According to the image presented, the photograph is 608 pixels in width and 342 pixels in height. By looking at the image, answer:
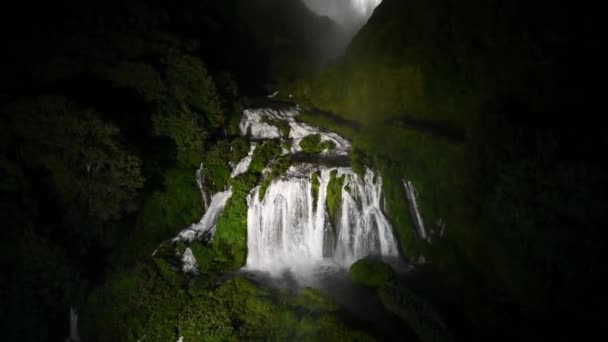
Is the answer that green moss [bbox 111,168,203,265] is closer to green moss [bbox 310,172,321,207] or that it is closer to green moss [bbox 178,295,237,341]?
green moss [bbox 178,295,237,341]

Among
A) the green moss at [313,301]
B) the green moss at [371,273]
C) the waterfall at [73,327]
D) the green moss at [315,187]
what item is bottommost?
the waterfall at [73,327]

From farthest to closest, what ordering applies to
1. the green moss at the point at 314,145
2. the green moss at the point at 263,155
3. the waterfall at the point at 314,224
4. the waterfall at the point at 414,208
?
1. the green moss at the point at 314,145
2. the green moss at the point at 263,155
3. the waterfall at the point at 314,224
4. the waterfall at the point at 414,208

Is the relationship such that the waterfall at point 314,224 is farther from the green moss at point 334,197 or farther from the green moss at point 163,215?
the green moss at point 163,215

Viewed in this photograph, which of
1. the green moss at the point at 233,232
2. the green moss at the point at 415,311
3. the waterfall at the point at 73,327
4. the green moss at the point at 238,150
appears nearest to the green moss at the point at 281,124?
the green moss at the point at 238,150

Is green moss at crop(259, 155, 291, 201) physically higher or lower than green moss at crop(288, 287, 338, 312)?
higher

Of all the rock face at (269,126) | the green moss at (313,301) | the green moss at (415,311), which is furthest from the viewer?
the rock face at (269,126)

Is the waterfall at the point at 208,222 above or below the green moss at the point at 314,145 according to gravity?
below

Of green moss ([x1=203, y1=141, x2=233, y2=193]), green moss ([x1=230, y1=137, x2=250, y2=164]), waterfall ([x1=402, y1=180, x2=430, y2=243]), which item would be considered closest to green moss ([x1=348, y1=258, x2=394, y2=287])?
waterfall ([x1=402, y1=180, x2=430, y2=243])

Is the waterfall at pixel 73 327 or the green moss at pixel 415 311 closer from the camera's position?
the green moss at pixel 415 311

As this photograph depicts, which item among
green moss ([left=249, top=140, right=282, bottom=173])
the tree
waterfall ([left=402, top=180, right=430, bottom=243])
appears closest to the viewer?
the tree
